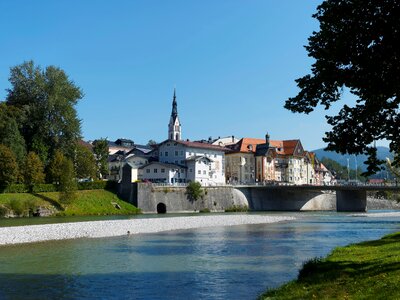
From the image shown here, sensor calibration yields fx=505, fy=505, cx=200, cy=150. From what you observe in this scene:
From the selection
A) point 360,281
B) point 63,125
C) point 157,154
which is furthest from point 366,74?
point 157,154

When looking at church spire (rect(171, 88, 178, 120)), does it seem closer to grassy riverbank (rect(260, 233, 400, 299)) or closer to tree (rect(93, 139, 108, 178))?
tree (rect(93, 139, 108, 178))

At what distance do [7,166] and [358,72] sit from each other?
224 feet

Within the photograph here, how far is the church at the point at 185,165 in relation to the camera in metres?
114

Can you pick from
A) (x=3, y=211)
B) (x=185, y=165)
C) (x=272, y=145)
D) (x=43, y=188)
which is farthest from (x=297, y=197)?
(x=3, y=211)

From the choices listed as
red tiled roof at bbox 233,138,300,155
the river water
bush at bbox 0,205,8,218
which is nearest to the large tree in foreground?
the river water

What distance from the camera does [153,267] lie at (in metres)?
25.4

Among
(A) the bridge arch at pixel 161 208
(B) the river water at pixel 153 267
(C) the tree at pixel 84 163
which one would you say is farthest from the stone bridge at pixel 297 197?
(B) the river water at pixel 153 267

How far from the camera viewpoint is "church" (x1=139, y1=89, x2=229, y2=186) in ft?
374

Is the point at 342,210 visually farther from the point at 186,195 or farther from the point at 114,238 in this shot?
the point at 114,238

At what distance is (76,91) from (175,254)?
2695 inches

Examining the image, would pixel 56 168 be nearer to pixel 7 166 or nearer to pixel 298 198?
pixel 7 166

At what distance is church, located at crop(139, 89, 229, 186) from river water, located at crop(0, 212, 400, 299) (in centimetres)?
7341

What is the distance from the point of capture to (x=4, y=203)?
71.9 m

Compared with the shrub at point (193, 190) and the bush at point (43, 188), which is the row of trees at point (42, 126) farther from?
the shrub at point (193, 190)
